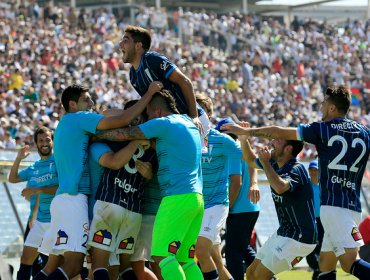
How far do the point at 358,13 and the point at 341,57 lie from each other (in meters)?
15.0

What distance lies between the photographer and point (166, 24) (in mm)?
40781

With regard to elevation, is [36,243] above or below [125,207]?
below

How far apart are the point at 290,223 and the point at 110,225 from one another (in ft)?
6.71

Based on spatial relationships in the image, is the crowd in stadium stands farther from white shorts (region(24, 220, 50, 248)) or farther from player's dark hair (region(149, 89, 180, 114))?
player's dark hair (region(149, 89, 180, 114))

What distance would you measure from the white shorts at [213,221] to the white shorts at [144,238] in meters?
1.18

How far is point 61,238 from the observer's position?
31.4 ft

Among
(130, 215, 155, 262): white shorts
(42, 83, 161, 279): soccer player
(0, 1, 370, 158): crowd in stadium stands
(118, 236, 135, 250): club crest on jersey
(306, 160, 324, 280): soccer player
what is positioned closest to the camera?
(42, 83, 161, 279): soccer player

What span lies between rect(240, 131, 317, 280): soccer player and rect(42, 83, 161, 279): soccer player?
182 cm

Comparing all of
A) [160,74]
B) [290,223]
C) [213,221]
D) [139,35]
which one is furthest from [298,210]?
[139,35]

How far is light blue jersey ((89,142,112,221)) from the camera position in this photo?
961cm

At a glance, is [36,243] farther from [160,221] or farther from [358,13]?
[358,13]

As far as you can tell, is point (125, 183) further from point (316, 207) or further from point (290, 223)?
point (316, 207)

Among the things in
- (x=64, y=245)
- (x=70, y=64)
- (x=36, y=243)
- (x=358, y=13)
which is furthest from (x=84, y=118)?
(x=358, y=13)

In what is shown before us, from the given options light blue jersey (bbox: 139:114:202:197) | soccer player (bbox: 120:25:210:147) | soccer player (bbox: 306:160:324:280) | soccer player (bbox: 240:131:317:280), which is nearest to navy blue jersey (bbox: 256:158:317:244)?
soccer player (bbox: 240:131:317:280)
